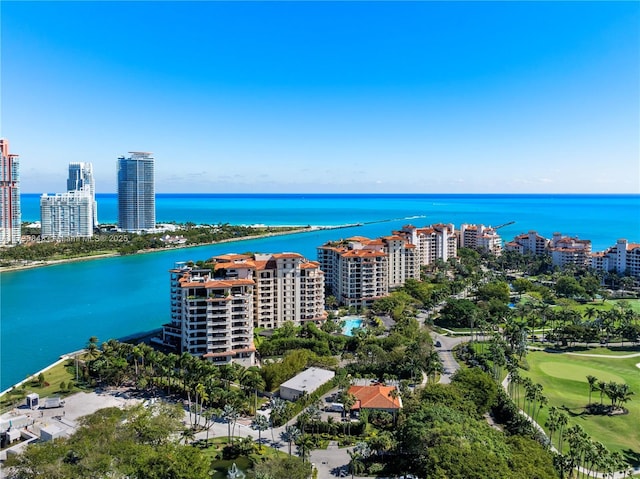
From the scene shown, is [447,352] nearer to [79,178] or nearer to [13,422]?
[13,422]

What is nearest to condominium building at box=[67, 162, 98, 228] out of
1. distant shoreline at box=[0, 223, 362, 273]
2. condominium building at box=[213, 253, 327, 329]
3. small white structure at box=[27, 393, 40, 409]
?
distant shoreline at box=[0, 223, 362, 273]

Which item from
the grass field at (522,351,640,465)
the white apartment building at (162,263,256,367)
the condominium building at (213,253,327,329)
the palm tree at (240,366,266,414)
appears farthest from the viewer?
the condominium building at (213,253,327,329)

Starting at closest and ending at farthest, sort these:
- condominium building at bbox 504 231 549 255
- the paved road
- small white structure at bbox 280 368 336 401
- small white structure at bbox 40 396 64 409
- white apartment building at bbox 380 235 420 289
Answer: small white structure at bbox 40 396 64 409, small white structure at bbox 280 368 336 401, the paved road, white apartment building at bbox 380 235 420 289, condominium building at bbox 504 231 549 255

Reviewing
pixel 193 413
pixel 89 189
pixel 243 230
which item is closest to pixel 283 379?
pixel 193 413

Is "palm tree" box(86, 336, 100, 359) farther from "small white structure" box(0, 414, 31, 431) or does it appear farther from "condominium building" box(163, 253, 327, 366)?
"small white structure" box(0, 414, 31, 431)

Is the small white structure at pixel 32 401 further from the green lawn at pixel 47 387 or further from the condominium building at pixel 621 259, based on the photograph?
the condominium building at pixel 621 259

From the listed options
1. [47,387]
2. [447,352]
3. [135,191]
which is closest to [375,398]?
[447,352]

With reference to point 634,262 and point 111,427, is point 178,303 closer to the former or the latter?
point 111,427
